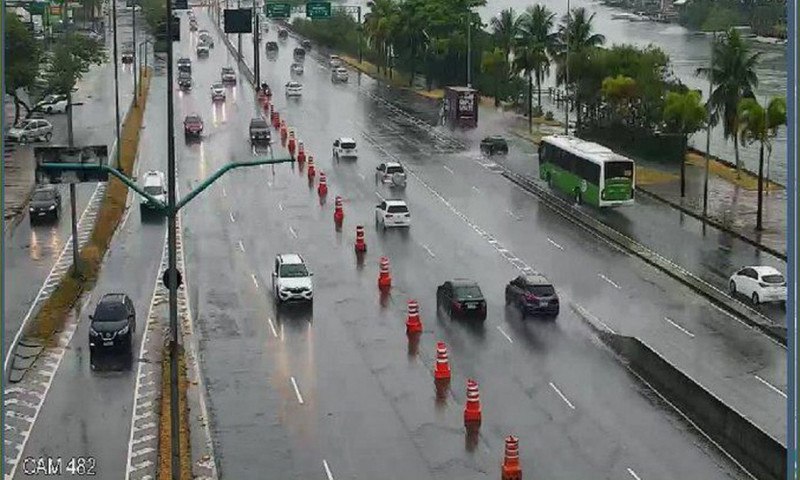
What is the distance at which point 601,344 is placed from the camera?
4206cm

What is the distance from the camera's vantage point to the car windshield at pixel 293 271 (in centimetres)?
4678

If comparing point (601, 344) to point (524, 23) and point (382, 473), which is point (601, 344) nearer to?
point (382, 473)

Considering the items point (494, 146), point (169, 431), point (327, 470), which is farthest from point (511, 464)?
point (494, 146)

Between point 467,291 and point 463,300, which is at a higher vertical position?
point 467,291

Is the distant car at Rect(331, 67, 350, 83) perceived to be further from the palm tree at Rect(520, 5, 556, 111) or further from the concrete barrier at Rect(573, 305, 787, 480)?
the concrete barrier at Rect(573, 305, 787, 480)

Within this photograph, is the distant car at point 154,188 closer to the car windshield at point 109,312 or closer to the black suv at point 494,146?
the car windshield at point 109,312

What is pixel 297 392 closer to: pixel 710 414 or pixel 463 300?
pixel 463 300

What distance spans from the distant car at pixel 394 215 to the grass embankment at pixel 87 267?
1138 cm

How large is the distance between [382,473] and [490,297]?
17632 millimetres

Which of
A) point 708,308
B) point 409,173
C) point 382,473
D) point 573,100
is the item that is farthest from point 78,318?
point 573,100

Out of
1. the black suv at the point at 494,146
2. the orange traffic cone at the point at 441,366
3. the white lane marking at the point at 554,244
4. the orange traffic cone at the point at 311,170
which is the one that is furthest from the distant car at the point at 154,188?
the orange traffic cone at the point at 441,366

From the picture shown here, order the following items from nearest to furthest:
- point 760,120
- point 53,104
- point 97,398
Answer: point 97,398, point 760,120, point 53,104

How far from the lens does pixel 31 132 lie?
283 ft

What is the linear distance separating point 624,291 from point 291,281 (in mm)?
11616
